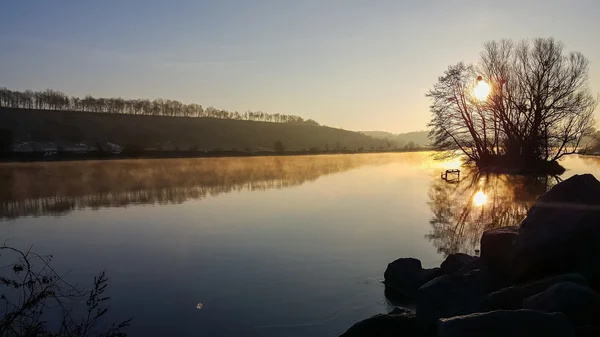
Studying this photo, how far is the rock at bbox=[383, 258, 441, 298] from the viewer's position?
10289mm

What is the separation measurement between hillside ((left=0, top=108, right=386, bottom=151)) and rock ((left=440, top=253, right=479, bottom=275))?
105 meters

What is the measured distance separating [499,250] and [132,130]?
156223 mm

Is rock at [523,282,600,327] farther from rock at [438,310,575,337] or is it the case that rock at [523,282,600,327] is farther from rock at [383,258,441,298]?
rock at [383,258,441,298]

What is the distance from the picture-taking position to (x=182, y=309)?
9.50 m

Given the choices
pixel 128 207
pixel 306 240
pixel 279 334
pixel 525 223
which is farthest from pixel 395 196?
pixel 279 334

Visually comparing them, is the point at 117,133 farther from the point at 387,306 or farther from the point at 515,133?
the point at 387,306

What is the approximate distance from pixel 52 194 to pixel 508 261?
31.4 m

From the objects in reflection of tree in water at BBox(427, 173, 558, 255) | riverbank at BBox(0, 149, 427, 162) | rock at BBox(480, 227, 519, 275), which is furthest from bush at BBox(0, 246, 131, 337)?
riverbank at BBox(0, 149, 427, 162)

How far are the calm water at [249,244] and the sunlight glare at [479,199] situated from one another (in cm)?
11

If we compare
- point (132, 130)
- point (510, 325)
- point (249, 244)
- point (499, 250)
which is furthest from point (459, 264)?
point (132, 130)

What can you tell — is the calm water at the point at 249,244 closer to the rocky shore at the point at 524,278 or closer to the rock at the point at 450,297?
the rocky shore at the point at 524,278

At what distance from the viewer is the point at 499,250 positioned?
9406mm

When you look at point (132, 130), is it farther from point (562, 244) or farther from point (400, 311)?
A: point (562, 244)

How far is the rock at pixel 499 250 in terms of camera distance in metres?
9.05
